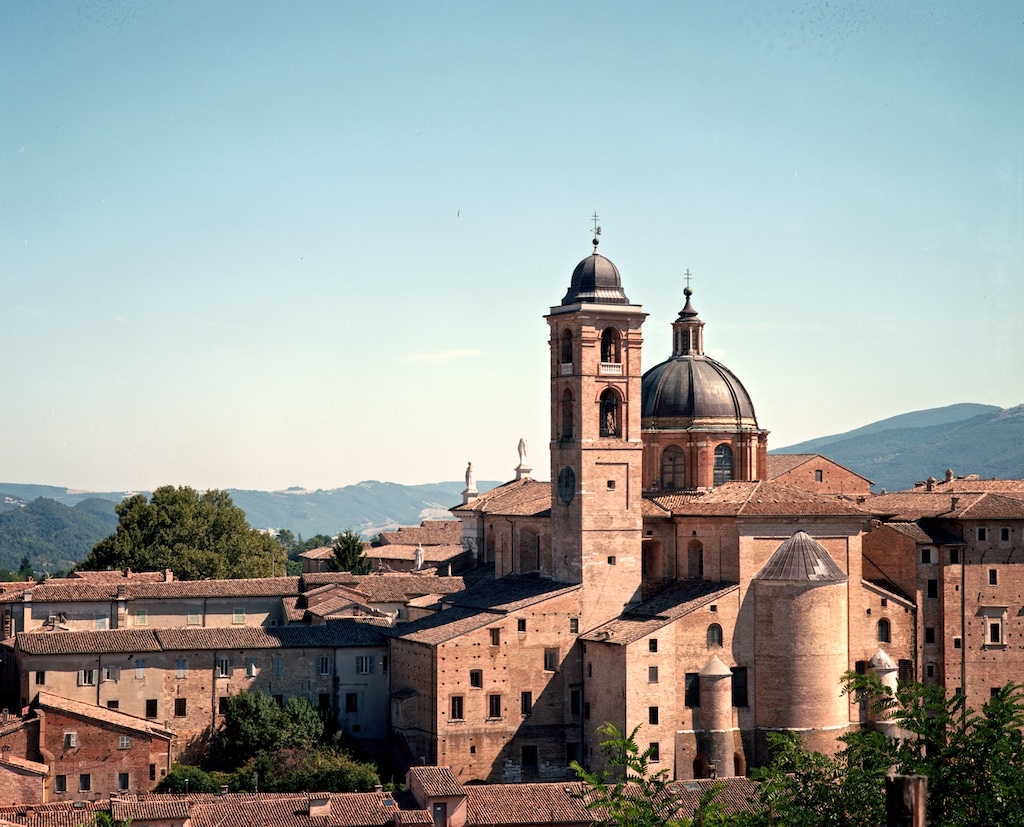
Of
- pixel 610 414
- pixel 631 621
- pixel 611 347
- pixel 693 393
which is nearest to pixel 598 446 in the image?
pixel 610 414

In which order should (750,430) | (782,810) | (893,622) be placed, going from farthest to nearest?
(750,430) → (893,622) → (782,810)

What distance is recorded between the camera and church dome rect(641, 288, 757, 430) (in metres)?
60.4

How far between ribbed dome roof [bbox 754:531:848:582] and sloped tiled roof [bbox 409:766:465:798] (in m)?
12.9

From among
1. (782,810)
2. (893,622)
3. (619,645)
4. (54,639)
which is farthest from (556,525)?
(782,810)

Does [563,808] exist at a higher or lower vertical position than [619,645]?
lower

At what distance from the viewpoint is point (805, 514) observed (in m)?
53.2

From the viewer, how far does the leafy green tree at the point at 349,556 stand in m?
89.2

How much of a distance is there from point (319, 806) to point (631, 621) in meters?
13.8

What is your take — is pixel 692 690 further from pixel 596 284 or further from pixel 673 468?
pixel 596 284

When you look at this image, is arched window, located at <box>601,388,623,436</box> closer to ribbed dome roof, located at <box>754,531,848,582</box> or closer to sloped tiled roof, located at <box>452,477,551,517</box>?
sloped tiled roof, located at <box>452,477,551,517</box>

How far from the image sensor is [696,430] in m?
59.9

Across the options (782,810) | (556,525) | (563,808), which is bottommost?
(563,808)

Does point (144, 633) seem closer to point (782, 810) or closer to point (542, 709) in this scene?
point (542, 709)

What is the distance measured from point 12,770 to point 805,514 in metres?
26.2
